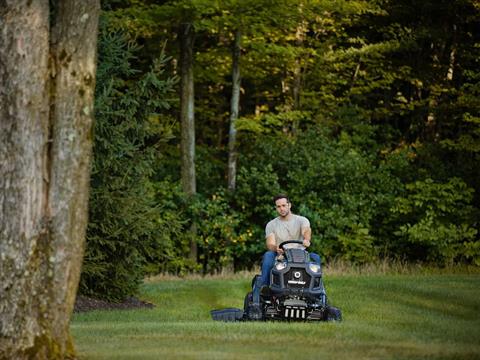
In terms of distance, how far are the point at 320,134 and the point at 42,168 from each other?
19.1m

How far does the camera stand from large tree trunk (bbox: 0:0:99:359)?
8680mm

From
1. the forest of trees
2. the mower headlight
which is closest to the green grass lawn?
the mower headlight

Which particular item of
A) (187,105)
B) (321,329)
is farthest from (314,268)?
(187,105)

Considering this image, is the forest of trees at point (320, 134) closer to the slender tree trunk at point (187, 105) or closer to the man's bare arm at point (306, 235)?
the slender tree trunk at point (187, 105)

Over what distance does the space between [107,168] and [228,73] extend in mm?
12026

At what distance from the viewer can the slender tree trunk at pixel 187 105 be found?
991 inches

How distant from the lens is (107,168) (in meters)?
17.1

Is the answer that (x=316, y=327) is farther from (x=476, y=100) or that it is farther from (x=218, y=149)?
(x=218, y=149)

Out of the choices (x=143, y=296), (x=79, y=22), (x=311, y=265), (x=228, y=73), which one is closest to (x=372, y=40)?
(x=228, y=73)

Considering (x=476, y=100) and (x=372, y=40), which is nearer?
(x=476, y=100)

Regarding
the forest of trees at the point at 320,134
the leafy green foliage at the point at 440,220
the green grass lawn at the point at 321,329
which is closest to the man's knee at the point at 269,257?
the green grass lawn at the point at 321,329

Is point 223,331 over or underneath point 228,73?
underneath

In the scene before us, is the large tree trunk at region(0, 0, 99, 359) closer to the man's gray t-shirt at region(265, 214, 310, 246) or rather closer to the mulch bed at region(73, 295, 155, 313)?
the man's gray t-shirt at region(265, 214, 310, 246)

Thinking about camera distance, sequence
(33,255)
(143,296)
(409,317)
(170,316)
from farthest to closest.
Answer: (143,296) → (170,316) → (409,317) → (33,255)
